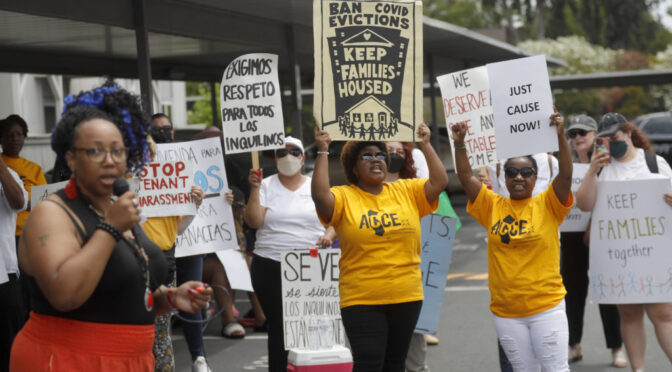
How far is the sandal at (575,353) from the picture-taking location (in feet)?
24.9

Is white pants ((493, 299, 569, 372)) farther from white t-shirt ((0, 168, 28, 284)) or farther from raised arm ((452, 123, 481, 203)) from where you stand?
white t-shirt ((0, 168, 28, 284))

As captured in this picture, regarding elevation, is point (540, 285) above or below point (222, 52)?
below

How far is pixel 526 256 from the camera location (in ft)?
17.9

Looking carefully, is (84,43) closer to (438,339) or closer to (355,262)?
(438,339)

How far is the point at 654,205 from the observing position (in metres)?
6.46

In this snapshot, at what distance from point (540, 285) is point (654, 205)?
5.13ft

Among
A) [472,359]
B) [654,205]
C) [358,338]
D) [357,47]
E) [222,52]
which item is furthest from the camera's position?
[222,52]

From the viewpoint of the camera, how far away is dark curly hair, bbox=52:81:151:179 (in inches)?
127

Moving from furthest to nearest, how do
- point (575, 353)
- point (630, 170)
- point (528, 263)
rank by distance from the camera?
1. point (575, 353)
2. point (630, 170)
3. point (528, 263)

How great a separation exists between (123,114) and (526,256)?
9.79ft

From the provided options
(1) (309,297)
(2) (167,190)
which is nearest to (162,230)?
(2) (167,190)

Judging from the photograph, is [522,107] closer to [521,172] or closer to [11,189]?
[521,172]

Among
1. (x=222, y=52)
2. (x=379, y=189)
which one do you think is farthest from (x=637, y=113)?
(x=379, y=189)

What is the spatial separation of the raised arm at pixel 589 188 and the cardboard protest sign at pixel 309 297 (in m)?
1.79
